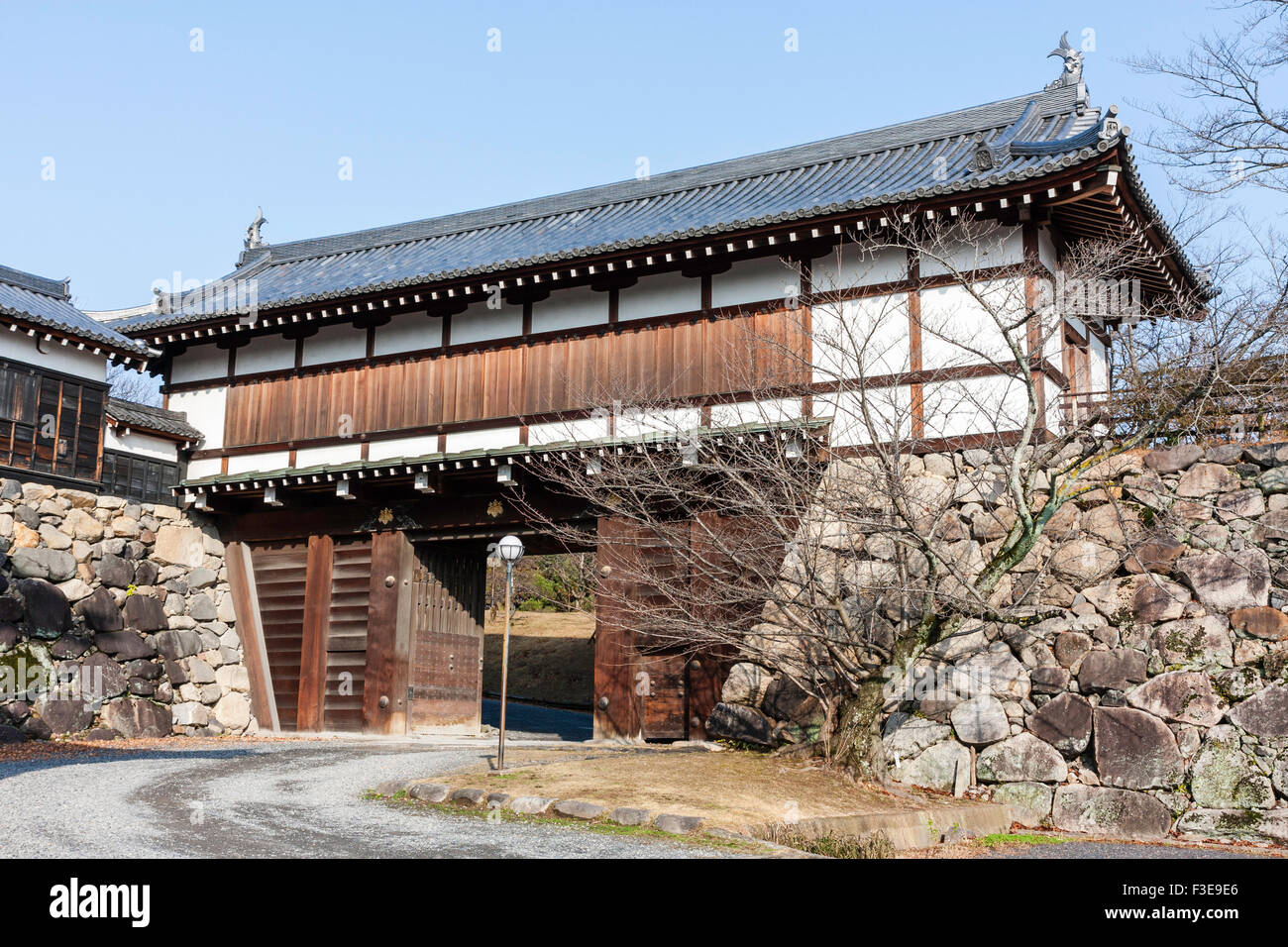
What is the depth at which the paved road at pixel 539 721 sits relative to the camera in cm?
2196

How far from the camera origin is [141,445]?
65.7 feet

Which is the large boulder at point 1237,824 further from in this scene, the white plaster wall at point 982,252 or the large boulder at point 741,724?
the white plaster wall at point 982,252

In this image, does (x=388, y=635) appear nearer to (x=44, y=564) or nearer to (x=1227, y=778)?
(x=44, y=564)

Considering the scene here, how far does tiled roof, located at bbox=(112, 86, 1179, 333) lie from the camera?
14.9 meters

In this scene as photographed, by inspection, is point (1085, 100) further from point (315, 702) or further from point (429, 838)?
point (315, 702)

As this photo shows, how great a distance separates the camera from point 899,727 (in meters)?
13.3

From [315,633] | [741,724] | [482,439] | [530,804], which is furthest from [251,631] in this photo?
[530,804]

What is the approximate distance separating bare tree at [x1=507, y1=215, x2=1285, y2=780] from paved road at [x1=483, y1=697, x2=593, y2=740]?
6501 mm

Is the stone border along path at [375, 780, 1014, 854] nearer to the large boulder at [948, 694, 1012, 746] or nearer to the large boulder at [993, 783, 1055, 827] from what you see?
the large boulder at [993, 783, 1055, 827]

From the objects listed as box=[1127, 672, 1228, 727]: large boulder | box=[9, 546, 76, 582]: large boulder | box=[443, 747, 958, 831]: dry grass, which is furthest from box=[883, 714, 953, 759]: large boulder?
box=[9, 546, 76, 582]: large boulder

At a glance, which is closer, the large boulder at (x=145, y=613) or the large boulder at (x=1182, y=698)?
the large boulder at (x=1182, y=698)

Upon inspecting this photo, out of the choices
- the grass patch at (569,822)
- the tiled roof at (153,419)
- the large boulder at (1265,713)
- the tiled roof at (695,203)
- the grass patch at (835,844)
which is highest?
the tiled roof at (695,203)

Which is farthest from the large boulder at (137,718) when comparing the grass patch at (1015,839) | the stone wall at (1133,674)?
the grass patch at (1015,839)

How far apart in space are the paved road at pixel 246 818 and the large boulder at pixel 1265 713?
7.03 metres
